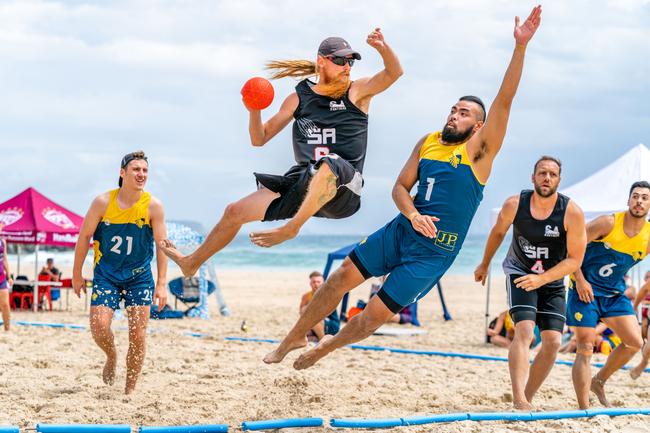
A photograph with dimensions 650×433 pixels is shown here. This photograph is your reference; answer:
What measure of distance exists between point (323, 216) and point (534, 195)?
2016mm

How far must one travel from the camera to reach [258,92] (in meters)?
5.59

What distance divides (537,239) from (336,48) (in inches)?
91.4

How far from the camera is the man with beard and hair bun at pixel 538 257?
21.0 ft

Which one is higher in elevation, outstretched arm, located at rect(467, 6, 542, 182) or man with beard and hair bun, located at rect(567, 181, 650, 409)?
outstretched arm, located at rect(467, 6, 542, 182)

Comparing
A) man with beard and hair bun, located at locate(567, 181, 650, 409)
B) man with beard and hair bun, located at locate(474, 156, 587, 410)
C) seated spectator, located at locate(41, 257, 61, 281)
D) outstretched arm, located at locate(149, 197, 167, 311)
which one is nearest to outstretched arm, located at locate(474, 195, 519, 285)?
man with beard and hair bun, located at locate(474, 156, 587, 410)

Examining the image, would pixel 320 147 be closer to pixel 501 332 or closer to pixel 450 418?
pixel 450 418

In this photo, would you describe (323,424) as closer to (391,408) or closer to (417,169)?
(391,408)

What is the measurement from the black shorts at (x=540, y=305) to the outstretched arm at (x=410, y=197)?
1.53 meters

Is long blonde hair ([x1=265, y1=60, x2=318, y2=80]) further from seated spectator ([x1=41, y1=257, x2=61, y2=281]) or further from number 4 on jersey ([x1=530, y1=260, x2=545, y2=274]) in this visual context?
seated spectator ([x1=41, y1=257, x2=61, y2=281])

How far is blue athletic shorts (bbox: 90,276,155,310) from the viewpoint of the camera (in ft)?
22.6

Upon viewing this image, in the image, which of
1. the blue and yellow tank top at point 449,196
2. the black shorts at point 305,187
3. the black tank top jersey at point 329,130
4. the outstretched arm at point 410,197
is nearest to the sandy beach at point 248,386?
the blue and yellow tank top at point 449,196

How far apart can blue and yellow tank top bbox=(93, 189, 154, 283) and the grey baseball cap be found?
221 cm

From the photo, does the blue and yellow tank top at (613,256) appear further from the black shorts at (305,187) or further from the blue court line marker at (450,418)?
the black shorts at (305,187)

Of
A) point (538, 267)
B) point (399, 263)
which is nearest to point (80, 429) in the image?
point (399, 263)
